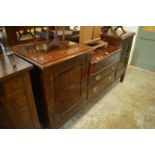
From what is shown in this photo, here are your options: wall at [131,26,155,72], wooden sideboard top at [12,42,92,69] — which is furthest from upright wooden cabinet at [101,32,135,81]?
wall at [131,26,155,72]

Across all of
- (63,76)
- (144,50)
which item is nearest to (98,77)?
(63,76)

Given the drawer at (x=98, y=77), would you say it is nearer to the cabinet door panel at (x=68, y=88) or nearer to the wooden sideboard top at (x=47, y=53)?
the cabinet door panel at (x=68, y=88)

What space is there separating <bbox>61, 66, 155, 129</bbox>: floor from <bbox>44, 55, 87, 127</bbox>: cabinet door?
0.85 feet

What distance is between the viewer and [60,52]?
111cm

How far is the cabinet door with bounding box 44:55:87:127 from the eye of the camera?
3.53 ft

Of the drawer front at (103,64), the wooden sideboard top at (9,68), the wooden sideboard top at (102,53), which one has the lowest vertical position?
the drawer front at (103,64)

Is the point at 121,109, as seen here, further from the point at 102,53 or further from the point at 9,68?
the point at 9,68

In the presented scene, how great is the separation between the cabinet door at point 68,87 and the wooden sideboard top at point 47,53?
5cm

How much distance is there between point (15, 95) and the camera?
859 millimetres

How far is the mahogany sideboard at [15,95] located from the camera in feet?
2.57

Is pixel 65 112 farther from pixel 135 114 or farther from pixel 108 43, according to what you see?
pixel 108 43

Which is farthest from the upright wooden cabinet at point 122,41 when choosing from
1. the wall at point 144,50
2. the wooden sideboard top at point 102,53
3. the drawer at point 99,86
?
the wall at point 144,50
